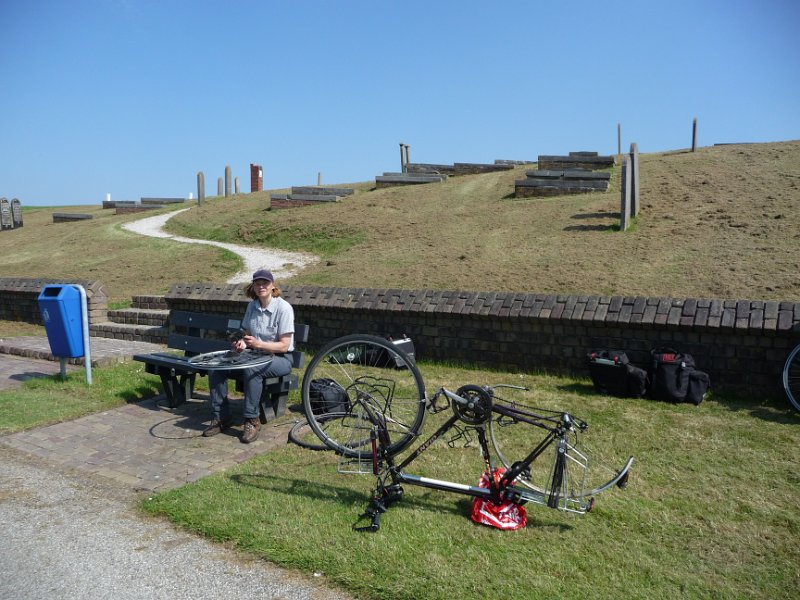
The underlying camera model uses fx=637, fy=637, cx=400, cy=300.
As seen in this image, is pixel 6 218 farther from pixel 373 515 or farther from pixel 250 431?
pixel 373 515

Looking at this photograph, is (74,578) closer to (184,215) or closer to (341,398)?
(341,398)

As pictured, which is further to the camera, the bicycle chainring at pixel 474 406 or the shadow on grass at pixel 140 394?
the shadow on grass at pixel 140 394

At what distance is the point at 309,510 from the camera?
4055mm

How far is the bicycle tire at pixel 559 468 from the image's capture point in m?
3.68

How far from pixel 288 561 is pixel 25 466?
287cm

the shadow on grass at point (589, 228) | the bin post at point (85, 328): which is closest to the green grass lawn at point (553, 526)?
the bin post at point (85, 328)

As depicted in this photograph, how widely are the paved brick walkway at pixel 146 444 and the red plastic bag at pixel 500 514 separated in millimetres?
2131

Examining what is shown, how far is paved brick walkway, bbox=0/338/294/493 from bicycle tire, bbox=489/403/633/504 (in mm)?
2023

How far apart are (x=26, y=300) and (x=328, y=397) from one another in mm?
9911

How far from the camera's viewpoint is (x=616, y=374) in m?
6.34

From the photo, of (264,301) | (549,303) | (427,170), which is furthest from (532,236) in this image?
(427,170)

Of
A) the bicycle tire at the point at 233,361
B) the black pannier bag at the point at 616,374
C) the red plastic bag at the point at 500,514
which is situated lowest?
the red plastic bag at the point at 500,514

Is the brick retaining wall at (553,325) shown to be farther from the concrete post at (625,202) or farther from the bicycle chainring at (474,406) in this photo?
the concrete post at (625,202)

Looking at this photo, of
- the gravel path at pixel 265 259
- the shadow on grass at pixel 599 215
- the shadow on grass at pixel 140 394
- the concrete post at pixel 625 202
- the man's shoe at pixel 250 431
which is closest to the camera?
the man's shoe at pixel 250 431
